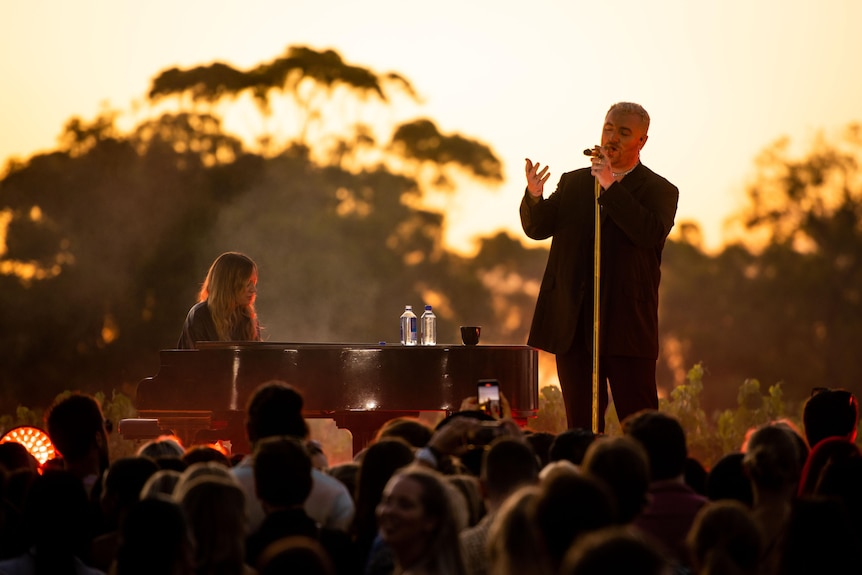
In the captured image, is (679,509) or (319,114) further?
(319,114)

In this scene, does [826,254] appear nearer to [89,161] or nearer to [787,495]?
[89,161]

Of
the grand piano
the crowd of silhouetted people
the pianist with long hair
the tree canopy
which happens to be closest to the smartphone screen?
the crowd of silhouetted people

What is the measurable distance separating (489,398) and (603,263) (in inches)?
53.2

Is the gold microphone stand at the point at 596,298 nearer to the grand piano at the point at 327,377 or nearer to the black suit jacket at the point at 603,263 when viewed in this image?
the black suit jacket at the point at 603,263

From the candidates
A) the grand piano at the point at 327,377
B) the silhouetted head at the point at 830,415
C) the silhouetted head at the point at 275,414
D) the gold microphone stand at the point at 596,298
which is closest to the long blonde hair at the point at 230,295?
the grand piano at the point at 327,377

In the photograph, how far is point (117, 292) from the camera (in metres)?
23.6

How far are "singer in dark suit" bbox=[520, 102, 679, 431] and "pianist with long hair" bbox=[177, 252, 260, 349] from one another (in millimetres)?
2249

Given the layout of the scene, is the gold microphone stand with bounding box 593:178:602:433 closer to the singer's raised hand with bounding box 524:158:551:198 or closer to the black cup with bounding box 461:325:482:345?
the singer's raised hand with bounding box 524:158:551:198

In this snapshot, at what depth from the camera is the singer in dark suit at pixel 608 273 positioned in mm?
6848

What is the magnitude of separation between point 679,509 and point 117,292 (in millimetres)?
20038

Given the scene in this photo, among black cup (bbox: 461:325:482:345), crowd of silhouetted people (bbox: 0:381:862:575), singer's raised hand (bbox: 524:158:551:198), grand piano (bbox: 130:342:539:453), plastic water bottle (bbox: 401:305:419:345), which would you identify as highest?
singer's raised hand (bbox: 524:158:551:198)

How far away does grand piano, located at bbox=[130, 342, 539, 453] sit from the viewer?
827cm

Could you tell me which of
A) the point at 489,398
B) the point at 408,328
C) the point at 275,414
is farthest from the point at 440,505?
the point at 408,328

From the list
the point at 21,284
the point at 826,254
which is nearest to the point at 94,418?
the point at 21,284
